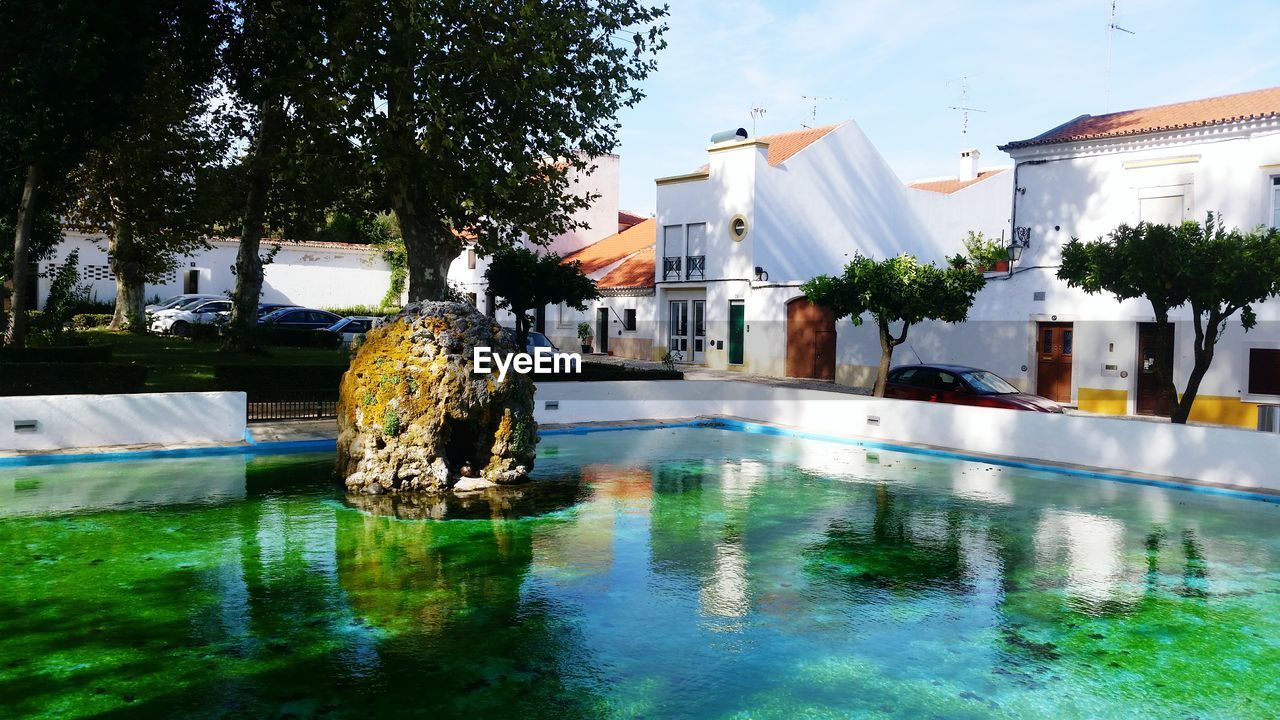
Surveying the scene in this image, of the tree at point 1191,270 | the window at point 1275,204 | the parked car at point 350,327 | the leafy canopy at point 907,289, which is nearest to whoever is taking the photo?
the tree at point 1191,270

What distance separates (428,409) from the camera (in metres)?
13.5

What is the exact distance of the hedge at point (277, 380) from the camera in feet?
63.7

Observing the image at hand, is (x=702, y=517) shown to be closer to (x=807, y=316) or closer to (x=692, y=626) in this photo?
(x=692, y=626)

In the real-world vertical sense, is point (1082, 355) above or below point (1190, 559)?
above

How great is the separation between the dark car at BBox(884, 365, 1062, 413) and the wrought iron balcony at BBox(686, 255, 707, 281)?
15288mm

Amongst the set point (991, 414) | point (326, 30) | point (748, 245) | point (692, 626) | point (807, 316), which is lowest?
point (692, 626)

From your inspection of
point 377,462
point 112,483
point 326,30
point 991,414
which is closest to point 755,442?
Answer: point 991,414

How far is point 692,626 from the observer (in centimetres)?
809

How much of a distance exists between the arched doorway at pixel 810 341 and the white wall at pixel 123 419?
19554 millimetres

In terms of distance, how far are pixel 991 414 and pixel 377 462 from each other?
1127 cm

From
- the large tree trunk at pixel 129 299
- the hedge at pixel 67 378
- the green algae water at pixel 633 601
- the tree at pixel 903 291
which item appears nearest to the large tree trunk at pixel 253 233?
the hedge at pixel 67 378

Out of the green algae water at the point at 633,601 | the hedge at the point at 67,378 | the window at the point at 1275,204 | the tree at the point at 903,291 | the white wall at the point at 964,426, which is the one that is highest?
the window at the point at 1275,204

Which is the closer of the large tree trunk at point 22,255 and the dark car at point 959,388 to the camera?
the dark car at point 959,388

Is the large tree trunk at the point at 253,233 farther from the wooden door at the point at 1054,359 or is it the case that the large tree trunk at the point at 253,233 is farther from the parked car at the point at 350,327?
the wooden door at the point at 1054,359
